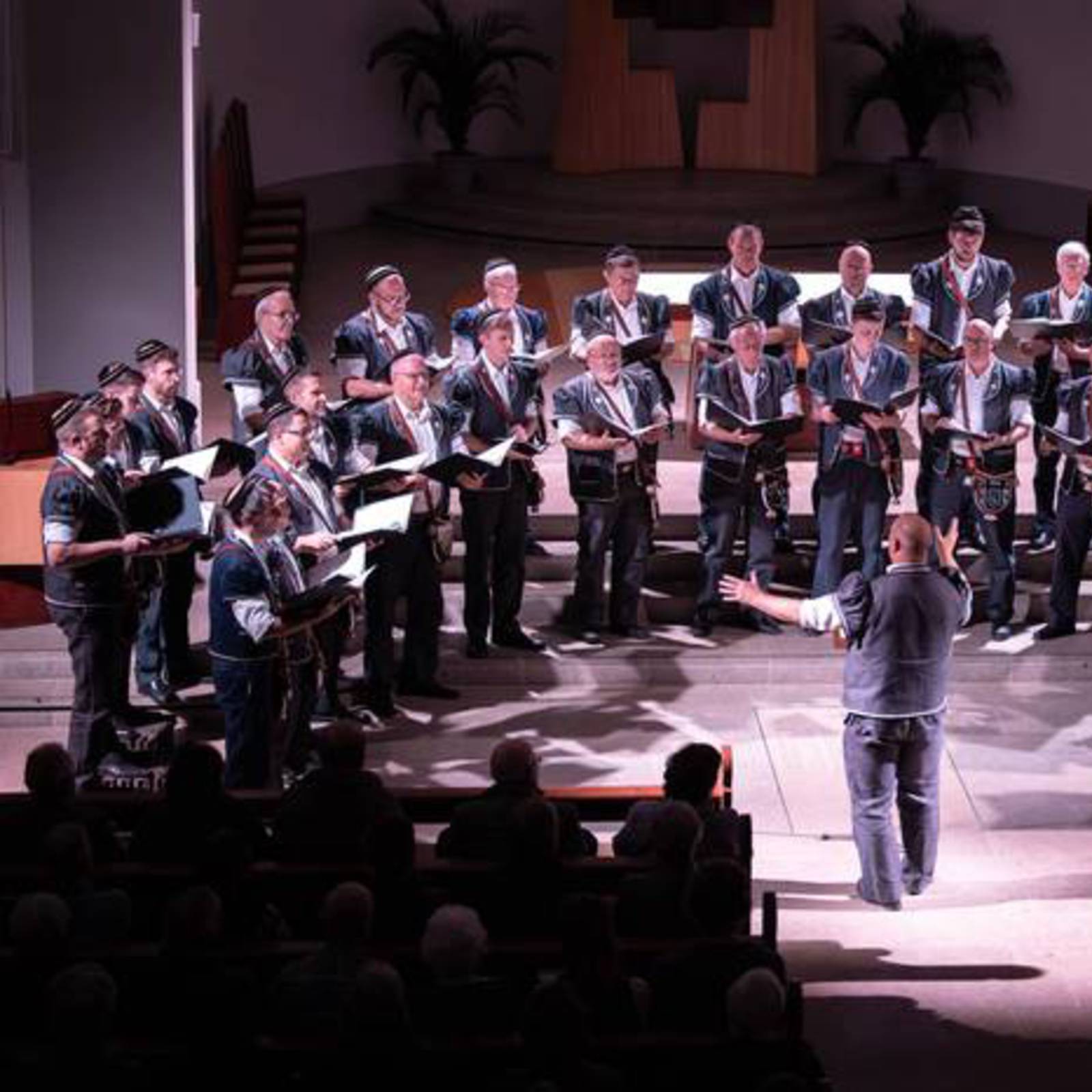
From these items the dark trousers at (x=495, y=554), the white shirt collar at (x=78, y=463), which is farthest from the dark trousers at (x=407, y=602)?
the white shirt collar at (x=78, y=463)

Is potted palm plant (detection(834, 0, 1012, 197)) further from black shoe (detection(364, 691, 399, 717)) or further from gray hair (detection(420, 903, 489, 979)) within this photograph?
gray hair (detection(420, 903, 489, 979))

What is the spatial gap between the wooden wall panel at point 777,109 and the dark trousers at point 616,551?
9988 millimetres

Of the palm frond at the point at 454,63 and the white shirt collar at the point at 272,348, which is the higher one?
the palm frond at the point at 454,63

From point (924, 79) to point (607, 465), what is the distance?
989cm

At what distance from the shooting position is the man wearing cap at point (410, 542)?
1121 centimetres

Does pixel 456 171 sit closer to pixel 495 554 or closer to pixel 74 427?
pixel 495 554

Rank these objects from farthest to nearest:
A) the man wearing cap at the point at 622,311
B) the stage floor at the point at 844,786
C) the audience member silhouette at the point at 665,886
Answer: the man wearing cap at the point at 622,311 < the stage floor at the point at 844,786 < the audience member silhouette at the point at 665,886

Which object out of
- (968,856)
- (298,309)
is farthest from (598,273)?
(968,856)

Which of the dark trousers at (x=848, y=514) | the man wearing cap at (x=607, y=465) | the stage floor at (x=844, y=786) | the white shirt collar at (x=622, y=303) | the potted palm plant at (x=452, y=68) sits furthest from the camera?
the potted palm plant at (x=452, y=68)

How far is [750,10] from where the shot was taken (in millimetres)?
19828

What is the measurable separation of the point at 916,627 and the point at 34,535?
4.59m

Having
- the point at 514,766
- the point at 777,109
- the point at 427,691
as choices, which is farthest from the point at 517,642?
the point at 777,109

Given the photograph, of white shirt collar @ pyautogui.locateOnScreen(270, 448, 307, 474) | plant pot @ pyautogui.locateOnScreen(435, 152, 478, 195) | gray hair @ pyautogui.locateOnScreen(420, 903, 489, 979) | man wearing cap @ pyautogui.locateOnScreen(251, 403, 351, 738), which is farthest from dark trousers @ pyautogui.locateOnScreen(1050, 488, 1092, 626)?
plant pot @ pyautogui.locateOnScreen(435, 152, 478, 195)

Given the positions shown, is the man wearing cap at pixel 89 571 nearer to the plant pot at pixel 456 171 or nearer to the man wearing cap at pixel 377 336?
the man wearing cap at pixel 377 336
